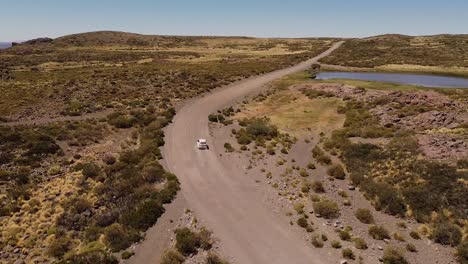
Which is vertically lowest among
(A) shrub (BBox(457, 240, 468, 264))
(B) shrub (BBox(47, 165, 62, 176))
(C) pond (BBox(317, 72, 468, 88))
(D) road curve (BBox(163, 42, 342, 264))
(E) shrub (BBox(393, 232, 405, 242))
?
(B) shrub (BBox(47, 165, 62, 176))

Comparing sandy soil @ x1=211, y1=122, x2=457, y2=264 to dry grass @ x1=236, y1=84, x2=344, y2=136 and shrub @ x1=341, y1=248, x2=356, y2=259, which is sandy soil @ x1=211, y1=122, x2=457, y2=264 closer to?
shrub @ x1=341, y1=248, x2=356, y2=259

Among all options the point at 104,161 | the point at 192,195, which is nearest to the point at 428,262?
the point at 192,195

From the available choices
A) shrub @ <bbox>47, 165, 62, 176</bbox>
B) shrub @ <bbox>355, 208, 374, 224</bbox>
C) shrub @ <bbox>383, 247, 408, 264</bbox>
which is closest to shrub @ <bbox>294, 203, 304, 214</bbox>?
shrub @ <bbox>355, 208, 374, 224</bbox>

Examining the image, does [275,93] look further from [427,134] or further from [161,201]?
[161,201]

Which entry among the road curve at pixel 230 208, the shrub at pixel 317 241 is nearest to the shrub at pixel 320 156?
the road curve at pixel 230 208

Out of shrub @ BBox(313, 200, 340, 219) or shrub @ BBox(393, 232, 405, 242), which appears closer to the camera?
shrub @ BBox(393, 232, 405, 242)

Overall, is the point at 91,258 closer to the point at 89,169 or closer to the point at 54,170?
the point at 89,169

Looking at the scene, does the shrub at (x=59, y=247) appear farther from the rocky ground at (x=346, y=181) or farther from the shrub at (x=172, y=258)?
the rocky ground at (x=346, y=181)
